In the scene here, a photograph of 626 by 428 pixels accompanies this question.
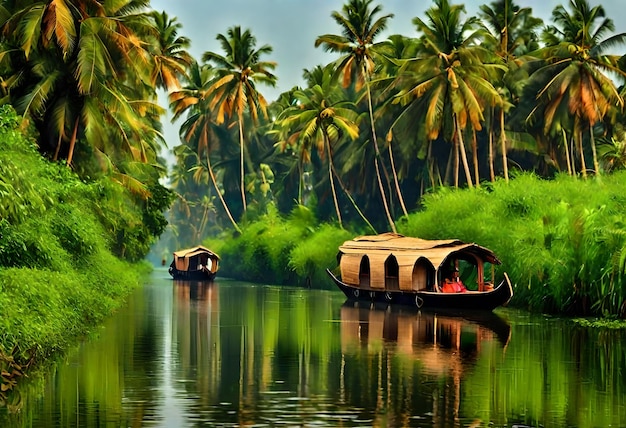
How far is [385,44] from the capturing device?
47.0m

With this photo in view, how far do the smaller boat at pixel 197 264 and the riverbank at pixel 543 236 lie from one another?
11247 mm

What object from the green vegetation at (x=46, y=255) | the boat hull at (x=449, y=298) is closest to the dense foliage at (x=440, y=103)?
the boat hull at (x=449, y=298)

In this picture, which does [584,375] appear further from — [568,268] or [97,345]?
[568,268]

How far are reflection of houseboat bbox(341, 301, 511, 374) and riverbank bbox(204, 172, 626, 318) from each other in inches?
80.9

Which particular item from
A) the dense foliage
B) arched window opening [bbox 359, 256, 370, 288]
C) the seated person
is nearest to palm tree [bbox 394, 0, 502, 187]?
the dense foliage

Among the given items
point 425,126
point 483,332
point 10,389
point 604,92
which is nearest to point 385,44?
point 425,126

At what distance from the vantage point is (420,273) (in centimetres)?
3228

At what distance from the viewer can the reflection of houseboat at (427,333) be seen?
19.0 m

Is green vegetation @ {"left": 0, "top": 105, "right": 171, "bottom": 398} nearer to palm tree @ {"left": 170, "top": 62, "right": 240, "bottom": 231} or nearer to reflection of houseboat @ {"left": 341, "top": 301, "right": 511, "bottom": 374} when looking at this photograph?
reflection of houseboat @ {"left": 341, "top": 301, "right": 511, "bottom": 374}

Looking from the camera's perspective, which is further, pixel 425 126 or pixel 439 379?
pixel 425 126

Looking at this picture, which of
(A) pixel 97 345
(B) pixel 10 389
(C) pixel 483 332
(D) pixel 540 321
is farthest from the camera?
(D) pixel 540 321

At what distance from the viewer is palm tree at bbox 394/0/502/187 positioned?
132ft

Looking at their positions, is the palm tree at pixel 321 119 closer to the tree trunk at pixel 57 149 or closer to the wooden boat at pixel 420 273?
the wooden boat at pixel 420 273

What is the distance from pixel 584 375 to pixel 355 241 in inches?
871
